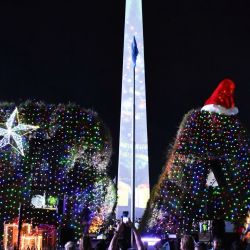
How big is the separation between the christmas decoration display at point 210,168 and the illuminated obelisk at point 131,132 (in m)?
20.5

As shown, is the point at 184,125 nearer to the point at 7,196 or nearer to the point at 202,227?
the point at 202,227

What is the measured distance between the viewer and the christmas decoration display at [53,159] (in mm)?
23688

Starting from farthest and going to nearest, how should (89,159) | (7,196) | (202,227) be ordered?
(89,159) < (7,196) < (202,227)

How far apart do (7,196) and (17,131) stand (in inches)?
127

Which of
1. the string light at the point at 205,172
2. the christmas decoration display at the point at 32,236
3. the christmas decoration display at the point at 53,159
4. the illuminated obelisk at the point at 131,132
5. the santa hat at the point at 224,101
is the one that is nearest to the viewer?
the christmas decoration display at the point at 32,236

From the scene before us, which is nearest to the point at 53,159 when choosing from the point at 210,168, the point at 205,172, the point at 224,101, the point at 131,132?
the point at 205,172

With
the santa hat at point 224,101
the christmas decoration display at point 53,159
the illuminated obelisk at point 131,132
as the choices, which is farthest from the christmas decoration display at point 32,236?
the illuminated obelisk at point 131,132

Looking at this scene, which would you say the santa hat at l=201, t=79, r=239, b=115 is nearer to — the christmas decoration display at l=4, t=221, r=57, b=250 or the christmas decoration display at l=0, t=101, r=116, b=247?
the christmas decoration display at l=0, t=101, r=116, b=247

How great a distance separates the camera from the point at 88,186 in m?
24.3

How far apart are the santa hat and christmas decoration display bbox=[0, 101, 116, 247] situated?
6.06 metres

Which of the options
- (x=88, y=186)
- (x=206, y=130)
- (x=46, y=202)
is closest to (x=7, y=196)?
(x=46, y=202)

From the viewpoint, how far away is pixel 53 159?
24.4 meters

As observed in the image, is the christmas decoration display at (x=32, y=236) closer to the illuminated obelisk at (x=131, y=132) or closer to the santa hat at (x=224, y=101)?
the santa hat at (x=224, y=101)

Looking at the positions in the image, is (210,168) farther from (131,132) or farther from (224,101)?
(131,132)
